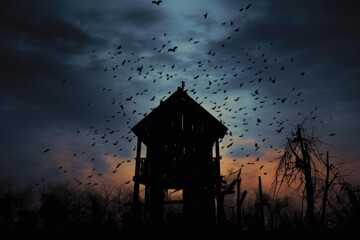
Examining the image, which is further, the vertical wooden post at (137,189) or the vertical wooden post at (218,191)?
the vertical wooden post at (137,189)

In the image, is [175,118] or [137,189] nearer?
[137,189]

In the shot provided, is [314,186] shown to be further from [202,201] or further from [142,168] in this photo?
[142,168]

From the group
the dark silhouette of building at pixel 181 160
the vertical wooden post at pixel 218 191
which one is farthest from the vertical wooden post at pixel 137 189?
the vertical wooden post at pixel 218 191

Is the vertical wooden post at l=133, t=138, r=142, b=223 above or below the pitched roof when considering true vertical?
below

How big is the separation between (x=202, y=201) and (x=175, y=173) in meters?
2.11

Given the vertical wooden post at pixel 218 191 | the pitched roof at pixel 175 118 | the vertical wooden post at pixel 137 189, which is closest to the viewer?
the vertical wooden post at pixel 218 191

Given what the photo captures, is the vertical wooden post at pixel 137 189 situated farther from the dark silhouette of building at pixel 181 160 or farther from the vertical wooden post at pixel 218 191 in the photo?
the vertical wooden post at pixel 218 191

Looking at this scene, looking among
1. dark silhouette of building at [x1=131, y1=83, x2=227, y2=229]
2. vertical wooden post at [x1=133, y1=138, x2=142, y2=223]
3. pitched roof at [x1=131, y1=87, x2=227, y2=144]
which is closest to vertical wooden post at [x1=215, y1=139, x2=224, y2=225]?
dark silhouette of building at [x1=131, y1=83, x2=227, y2=229]

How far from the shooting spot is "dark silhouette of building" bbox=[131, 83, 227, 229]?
17.2 m

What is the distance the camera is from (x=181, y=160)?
17500 mm

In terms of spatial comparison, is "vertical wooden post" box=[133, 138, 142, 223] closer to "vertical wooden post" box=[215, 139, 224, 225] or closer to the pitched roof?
the pitched roof

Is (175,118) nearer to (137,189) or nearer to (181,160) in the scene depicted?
(181,160)

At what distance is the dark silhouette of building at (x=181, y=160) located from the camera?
1717 centimetres

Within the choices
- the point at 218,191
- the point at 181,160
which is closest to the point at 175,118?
the point at 181,160
